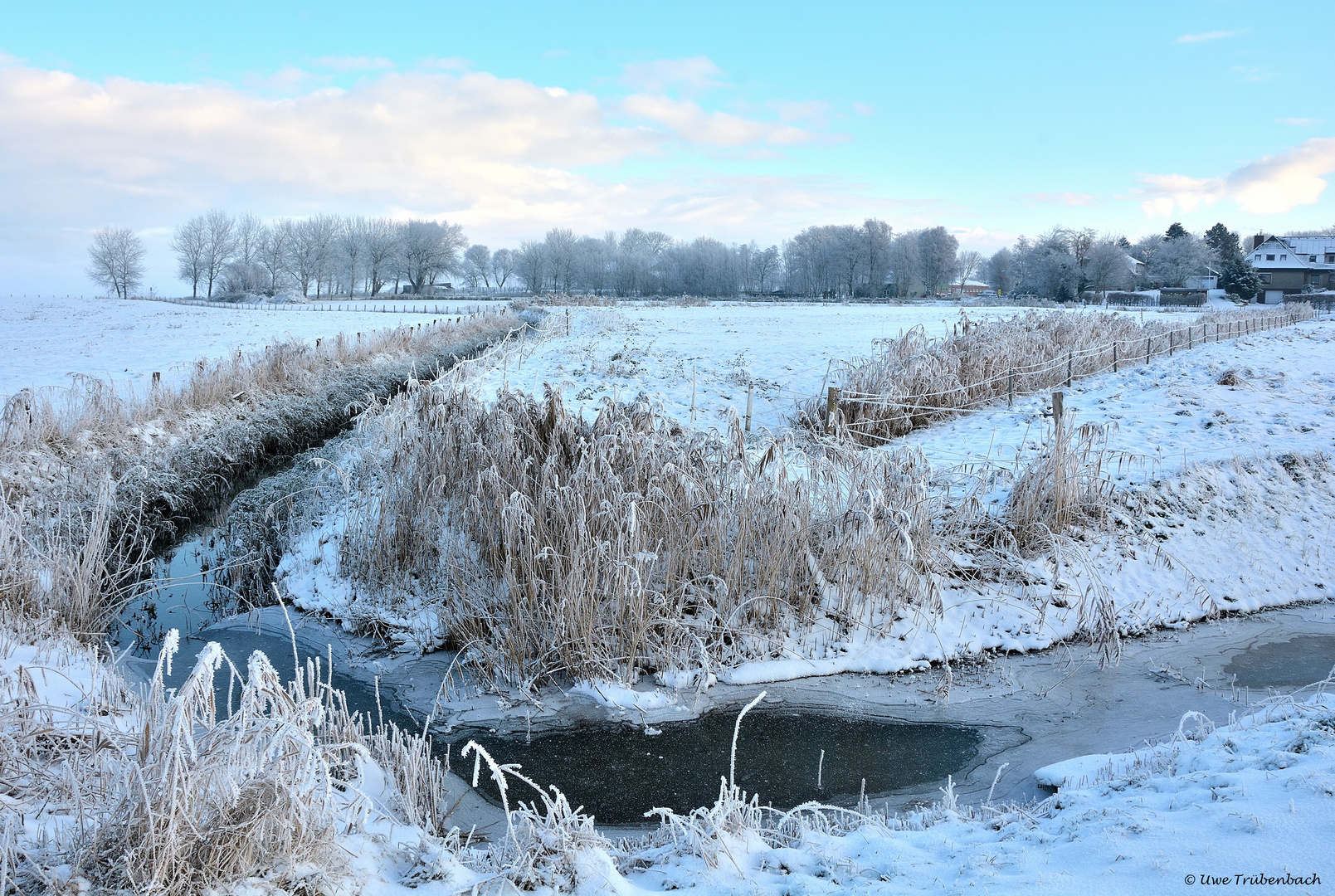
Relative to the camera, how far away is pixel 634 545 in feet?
18.0

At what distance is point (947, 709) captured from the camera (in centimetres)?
534

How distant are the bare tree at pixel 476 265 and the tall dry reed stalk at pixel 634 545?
102m

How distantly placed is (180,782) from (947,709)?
468 cm

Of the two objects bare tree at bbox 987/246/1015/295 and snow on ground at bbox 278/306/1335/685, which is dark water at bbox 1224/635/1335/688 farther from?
bare tree at bbox 987/246/1015/295

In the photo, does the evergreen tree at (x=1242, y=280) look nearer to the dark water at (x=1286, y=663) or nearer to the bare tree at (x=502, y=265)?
the dark water at (x=1286, y=663)

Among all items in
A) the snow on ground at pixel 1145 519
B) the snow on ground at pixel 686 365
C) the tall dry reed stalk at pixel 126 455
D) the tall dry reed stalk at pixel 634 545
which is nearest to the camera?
the tall dry reed stalk at pixel 126 455

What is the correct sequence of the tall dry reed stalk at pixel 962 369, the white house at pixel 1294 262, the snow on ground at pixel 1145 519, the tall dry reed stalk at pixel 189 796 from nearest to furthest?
1. the tall dry reed stalk at pixel 189 796
2. the snow on ground at pixel 1145 519
3. the tall dry reed stalk at pixel 962 369
4. the white house at pixel 1294 262

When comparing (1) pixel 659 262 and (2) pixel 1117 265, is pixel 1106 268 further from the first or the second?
(1) pixel 659 262

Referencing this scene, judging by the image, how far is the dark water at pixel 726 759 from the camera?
14.2ft

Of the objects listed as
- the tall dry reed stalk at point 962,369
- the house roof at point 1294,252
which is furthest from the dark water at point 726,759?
the house roof at point 1294,252

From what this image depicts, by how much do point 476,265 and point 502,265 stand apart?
3.98 m

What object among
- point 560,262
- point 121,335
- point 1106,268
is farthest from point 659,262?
point 121,335

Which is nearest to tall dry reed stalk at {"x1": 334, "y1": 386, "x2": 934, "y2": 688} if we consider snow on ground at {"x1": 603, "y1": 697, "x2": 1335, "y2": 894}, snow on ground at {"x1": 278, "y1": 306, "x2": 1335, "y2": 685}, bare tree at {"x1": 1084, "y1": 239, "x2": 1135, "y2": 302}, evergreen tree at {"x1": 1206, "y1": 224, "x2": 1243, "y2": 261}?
snow on ground at {"x1": 278, "y1": 306, "x2": 1335, "y2": 685}

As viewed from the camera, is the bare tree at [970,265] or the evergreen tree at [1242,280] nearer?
the evergreen tree at [1242,280]
